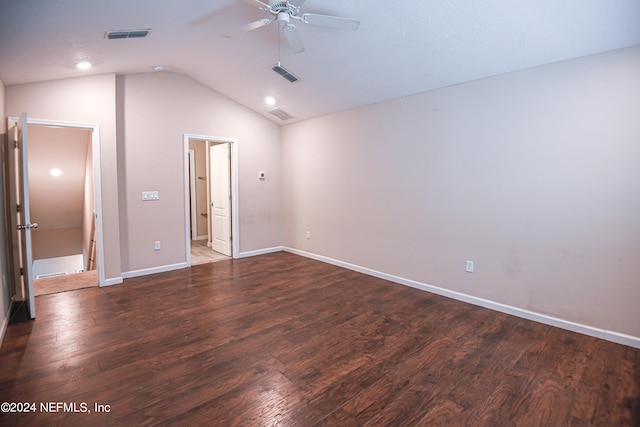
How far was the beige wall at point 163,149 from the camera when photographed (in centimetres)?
457

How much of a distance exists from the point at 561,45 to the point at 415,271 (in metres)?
2.83

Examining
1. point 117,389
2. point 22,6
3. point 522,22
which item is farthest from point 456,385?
point 22,6

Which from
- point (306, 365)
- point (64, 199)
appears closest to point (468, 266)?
point (306, 365)

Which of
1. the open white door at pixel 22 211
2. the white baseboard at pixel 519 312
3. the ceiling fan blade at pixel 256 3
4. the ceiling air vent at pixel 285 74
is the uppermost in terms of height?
the ceiling air vent at pixel 285 74

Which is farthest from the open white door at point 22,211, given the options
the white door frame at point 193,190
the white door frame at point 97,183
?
the white door frame at point 193,190

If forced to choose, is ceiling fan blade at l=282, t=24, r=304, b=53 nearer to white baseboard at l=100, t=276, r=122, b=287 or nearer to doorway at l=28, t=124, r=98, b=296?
doorway at l=28, t=124, r=98, b=296

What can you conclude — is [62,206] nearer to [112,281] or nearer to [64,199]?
[64,199]

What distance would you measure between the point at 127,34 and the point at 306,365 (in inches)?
138

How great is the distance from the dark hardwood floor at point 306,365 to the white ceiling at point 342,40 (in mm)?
2589

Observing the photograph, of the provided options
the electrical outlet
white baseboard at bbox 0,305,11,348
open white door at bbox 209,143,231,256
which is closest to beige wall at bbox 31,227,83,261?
open white door at bbox 209,143,231,256

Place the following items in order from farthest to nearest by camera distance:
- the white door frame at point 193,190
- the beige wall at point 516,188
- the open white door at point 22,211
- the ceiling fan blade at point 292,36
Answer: the white door frame at point 193,190 → the open white door at point 22,211 → the beige wall at point 516,188 → the ceiling fan blade at point 292,36

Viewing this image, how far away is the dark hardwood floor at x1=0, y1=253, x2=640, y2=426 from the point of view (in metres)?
1.92

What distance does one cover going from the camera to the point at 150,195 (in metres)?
4.77

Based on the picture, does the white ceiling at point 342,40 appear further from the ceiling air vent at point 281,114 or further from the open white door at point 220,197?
the open white door at point 220,197
